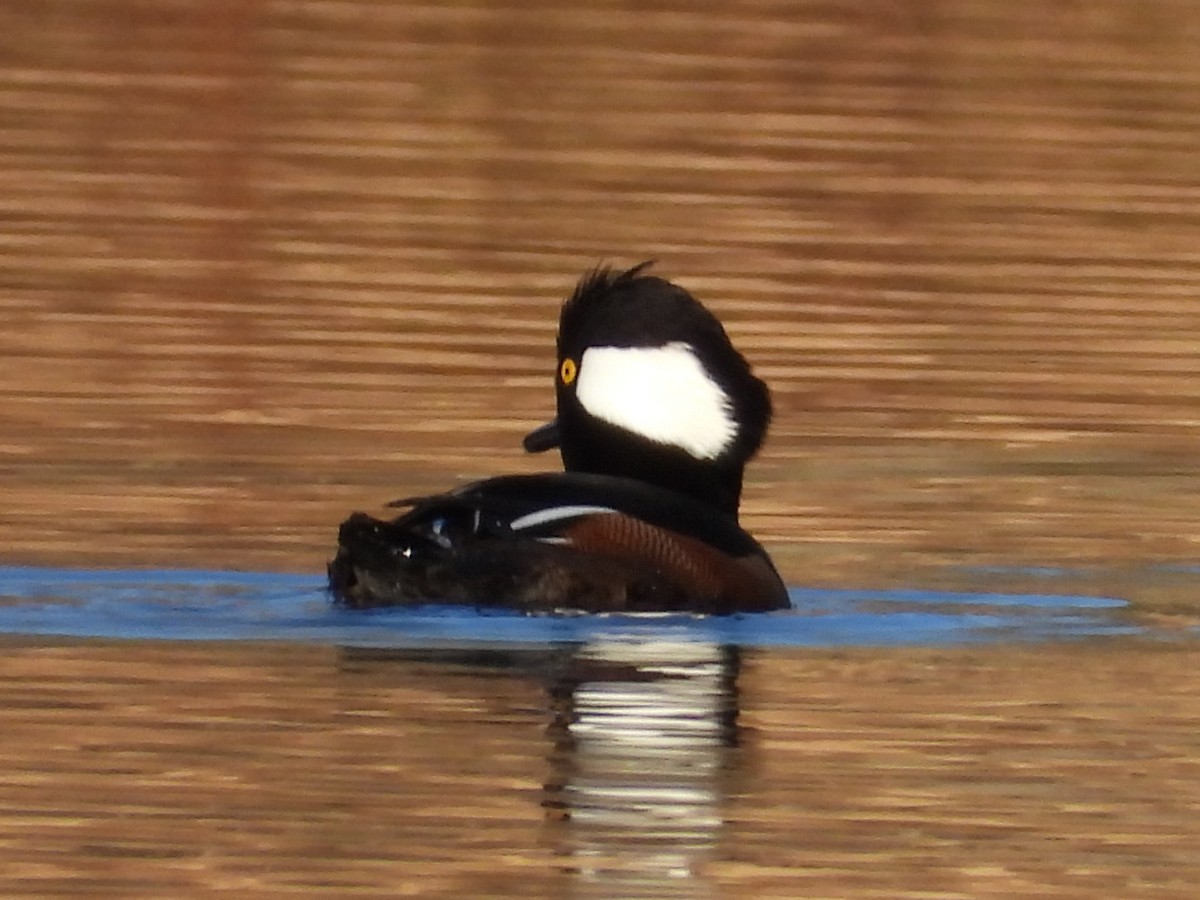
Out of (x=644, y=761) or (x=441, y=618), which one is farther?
(x=441, y=618)

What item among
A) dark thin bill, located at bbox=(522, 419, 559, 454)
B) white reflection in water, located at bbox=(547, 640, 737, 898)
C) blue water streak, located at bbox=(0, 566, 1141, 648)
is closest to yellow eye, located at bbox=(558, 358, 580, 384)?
dark thin bill, located at bbox=(522, 419, 559, 454)

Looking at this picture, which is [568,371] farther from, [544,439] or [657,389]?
[544,439]

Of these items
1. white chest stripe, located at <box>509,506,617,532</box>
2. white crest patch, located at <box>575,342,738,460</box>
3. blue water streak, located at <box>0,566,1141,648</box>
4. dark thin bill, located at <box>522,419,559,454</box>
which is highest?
white crest patch, located at <box>575,342,738,460</box>

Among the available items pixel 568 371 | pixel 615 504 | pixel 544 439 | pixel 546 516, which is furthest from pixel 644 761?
pixel 544 439

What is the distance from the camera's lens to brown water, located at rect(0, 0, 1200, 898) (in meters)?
6.77

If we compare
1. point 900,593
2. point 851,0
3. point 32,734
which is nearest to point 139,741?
point 32,734

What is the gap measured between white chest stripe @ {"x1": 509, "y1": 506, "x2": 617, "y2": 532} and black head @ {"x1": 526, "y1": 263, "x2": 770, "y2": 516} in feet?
2.53

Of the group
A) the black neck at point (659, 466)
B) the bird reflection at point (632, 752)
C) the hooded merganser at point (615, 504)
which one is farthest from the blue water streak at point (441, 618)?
the black neck at point (659, 466)

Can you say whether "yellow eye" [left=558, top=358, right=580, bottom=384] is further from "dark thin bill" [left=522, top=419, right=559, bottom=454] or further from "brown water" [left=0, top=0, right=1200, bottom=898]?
"brown water" [left=0, top=0, right=1200, bottom=898]

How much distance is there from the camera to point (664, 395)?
31.1 feet

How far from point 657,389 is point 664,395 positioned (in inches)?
0.9

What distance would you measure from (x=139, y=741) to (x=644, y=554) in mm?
1687

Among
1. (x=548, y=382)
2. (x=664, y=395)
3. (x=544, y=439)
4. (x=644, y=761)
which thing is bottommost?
(x=644, y=761)

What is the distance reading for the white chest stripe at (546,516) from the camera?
28.5ft
